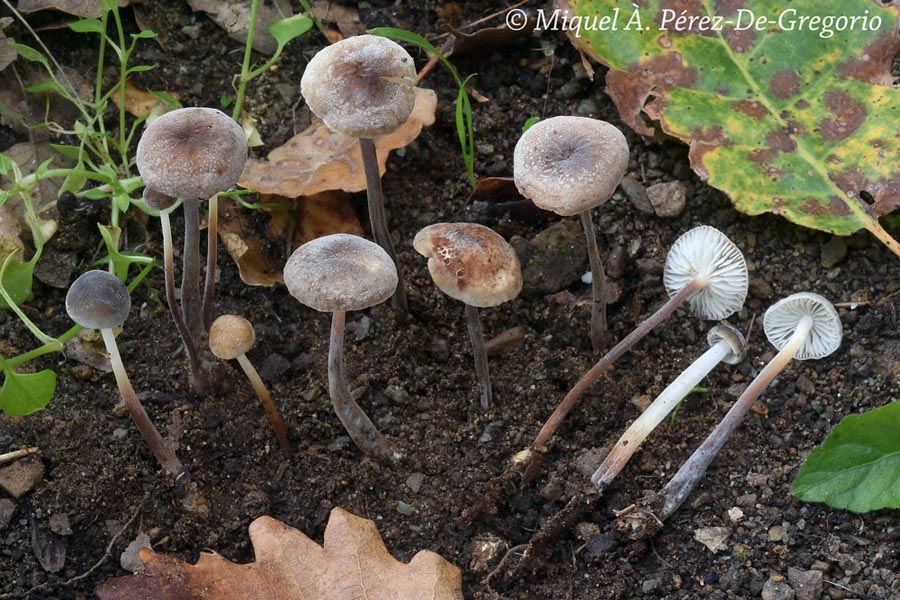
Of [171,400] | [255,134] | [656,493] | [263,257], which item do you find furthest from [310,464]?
[255,134]

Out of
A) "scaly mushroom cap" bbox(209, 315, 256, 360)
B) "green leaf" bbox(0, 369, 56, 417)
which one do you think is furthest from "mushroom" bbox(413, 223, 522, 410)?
"green leaf" bbox(0, 369, 56, 417)

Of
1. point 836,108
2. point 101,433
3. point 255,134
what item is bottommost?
point 101,433

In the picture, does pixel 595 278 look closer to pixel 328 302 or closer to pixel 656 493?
pixel 656 493

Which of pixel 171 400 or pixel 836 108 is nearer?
pixel 171 400

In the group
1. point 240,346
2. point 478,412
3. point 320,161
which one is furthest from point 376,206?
point 478,412

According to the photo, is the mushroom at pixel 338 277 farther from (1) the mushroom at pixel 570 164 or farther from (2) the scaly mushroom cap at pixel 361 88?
(1) the mushroom at pixel 570 164

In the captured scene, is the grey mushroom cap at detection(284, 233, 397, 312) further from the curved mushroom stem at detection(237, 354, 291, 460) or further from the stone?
the stone
